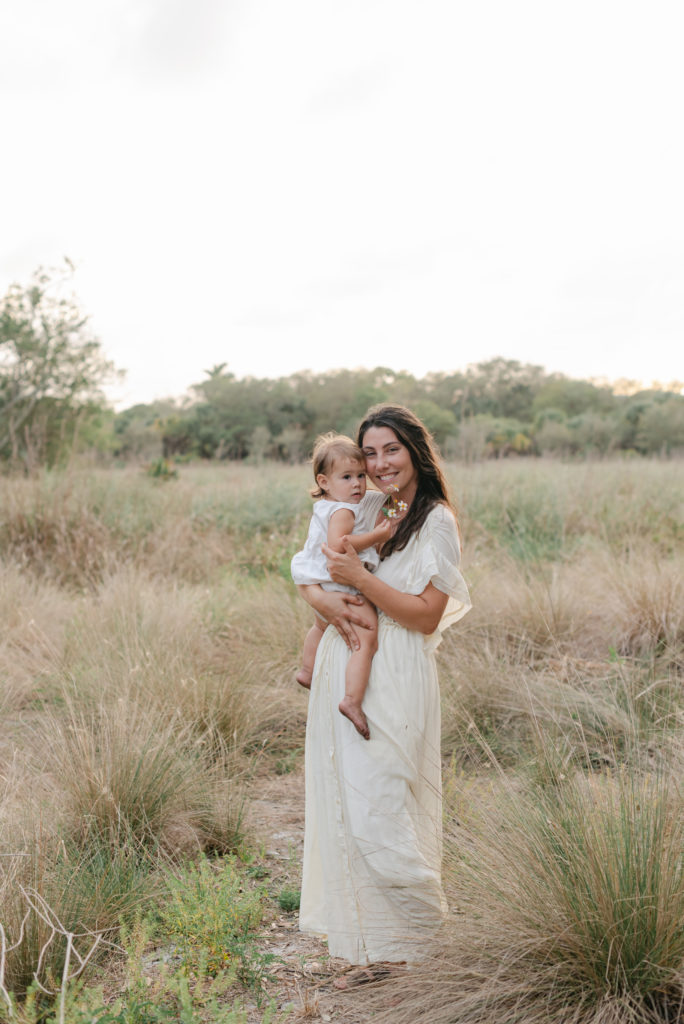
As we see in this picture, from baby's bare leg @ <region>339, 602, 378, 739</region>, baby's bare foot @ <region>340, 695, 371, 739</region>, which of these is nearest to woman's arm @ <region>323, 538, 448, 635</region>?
baby's bare leg @ <region>339, 602, 378, 739</region>

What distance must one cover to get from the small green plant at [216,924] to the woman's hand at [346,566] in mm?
1257

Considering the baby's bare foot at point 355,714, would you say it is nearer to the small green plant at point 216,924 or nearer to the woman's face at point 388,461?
the woman's face at point 388,461

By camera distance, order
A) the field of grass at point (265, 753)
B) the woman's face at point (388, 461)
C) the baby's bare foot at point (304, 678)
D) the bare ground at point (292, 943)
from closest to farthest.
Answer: the field of grass at point (265, 753), the bare ground at point (292, 943), the woman's face at point (388, 461), the baby's bare foot at point (304, 678)

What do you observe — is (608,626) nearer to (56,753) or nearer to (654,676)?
(654,676)

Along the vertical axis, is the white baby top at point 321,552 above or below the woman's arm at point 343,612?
above

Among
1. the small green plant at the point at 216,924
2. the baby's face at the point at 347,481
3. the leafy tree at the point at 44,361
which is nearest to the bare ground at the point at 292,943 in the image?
the small green plant at the point at 216,924

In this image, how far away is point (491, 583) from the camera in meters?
6.69

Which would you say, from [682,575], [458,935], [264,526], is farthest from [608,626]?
[264,526]

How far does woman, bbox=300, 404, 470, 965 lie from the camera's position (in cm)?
267

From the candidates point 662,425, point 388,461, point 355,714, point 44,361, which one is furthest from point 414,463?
point 662,425

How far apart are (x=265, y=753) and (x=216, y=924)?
6.88 feet

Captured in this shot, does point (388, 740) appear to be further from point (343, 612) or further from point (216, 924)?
point (216, 924)

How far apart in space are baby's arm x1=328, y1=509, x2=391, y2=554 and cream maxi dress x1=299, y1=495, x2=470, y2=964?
5.2 inches

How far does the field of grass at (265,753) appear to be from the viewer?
224 centimetres
